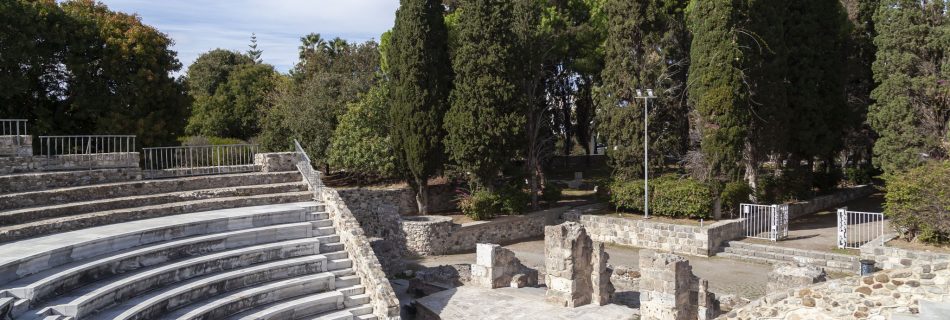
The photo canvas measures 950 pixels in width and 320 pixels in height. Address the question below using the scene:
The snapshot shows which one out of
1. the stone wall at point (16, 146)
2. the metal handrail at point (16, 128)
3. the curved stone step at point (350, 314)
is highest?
the metal handrail at point (16, 128)

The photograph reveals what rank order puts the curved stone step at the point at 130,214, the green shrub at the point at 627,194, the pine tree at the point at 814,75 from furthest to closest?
the pine tree at the point at 814,75, the green shrub at the point at 627,194, the curved stone step at the point at 130,214

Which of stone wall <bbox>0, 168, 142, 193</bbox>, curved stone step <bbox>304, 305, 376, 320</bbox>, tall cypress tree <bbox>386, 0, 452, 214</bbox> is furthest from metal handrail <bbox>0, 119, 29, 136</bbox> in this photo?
tall cypress tree <bbox>386, 0, 452, 214</bbox>

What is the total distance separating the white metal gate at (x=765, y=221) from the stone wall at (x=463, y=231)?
5.28 m

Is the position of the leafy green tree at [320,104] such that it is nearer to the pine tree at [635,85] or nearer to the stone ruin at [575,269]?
the pine tree at [635,85]

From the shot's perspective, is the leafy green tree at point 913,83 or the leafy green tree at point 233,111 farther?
the leafy green tree at point 233,111

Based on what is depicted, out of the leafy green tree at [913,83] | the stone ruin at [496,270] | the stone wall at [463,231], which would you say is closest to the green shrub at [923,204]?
the leafy green tree at [913,83]

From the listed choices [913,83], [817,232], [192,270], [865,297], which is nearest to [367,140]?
[192,270]

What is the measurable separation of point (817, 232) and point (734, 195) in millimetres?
2849

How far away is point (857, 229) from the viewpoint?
68.6 ft

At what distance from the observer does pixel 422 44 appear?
75.0 ft

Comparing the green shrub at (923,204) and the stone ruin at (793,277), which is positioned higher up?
the green shrub at (923,204)

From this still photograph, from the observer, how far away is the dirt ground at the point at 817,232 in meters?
19.3

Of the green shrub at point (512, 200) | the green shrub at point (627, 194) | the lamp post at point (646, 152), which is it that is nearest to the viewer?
the lamp post at point (646, 152)

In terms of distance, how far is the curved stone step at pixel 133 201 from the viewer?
12164mm
